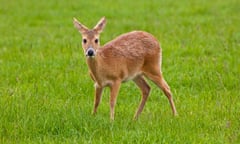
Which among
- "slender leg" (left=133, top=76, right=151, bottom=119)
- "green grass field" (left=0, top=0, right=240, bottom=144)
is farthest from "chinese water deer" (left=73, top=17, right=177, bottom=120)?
"green grass field" (left=0, top=0, right=240, bottom=144)

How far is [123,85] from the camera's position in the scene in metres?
9.70

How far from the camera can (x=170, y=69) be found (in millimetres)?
10375

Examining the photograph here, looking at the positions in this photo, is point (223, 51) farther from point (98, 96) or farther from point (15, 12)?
point (15, 12)

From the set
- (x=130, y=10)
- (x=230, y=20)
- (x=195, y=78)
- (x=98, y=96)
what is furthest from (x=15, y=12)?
(x=98, y=96)

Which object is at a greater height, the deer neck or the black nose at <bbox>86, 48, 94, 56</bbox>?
the black nose at <bbox>86, 48, 94, 56</bbox>

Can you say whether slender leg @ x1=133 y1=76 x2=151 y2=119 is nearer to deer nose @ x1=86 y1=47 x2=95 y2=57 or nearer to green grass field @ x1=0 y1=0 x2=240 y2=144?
Result: green grass field @ x1=0 y1=0 x2=240 y2=144

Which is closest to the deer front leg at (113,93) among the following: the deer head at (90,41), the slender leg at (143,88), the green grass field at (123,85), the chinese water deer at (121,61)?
the chinese water deer at (121,61)

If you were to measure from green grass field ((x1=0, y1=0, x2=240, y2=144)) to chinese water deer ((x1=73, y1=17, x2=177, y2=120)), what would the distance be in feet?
0.92

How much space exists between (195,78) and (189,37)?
359 cm

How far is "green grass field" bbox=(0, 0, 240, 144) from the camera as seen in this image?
6.95m

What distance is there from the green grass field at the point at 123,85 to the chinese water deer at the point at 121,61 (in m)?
0.28

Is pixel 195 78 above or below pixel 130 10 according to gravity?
above

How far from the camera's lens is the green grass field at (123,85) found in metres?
6.95

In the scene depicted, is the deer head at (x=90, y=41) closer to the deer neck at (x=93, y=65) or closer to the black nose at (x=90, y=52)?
A: the black nose at (x=90, y=52)
